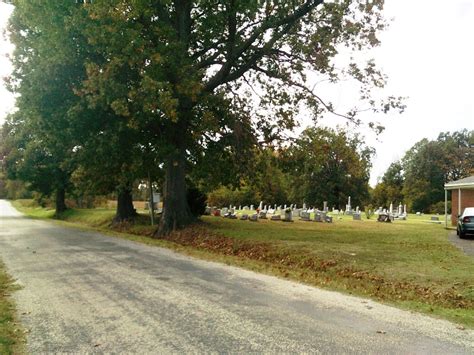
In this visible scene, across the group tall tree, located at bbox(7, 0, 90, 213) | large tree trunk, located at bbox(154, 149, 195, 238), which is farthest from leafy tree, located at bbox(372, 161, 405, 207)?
tall tree, located at bbox(7, 0, 90, 213)

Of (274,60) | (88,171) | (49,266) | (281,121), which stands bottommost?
(49,266)

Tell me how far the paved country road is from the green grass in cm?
15

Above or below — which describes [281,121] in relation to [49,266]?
above

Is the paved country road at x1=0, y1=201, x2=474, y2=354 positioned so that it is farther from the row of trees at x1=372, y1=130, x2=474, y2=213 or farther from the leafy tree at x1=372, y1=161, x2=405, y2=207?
the leafy tree at x1=372, y1=161, x2=405, y2=207

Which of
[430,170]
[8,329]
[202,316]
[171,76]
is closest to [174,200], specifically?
[171,76]

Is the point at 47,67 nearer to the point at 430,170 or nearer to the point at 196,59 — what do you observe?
the point at 196,59

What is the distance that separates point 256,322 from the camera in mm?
6363

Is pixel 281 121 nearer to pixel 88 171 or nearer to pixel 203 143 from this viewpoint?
pixel 203 143

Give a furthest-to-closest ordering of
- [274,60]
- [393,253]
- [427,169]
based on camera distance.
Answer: [427,169] → [274,60] → [393,253]

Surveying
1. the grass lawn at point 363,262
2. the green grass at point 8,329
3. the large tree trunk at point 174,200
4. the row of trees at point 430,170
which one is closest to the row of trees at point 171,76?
the large tree trunk at point 174,200

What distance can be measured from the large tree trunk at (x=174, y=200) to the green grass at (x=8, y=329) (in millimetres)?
11780

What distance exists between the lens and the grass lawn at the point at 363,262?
8.83 metres

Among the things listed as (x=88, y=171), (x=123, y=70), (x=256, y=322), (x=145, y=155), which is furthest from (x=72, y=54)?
(x=256, y=322)

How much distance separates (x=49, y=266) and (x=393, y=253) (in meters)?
9.91
